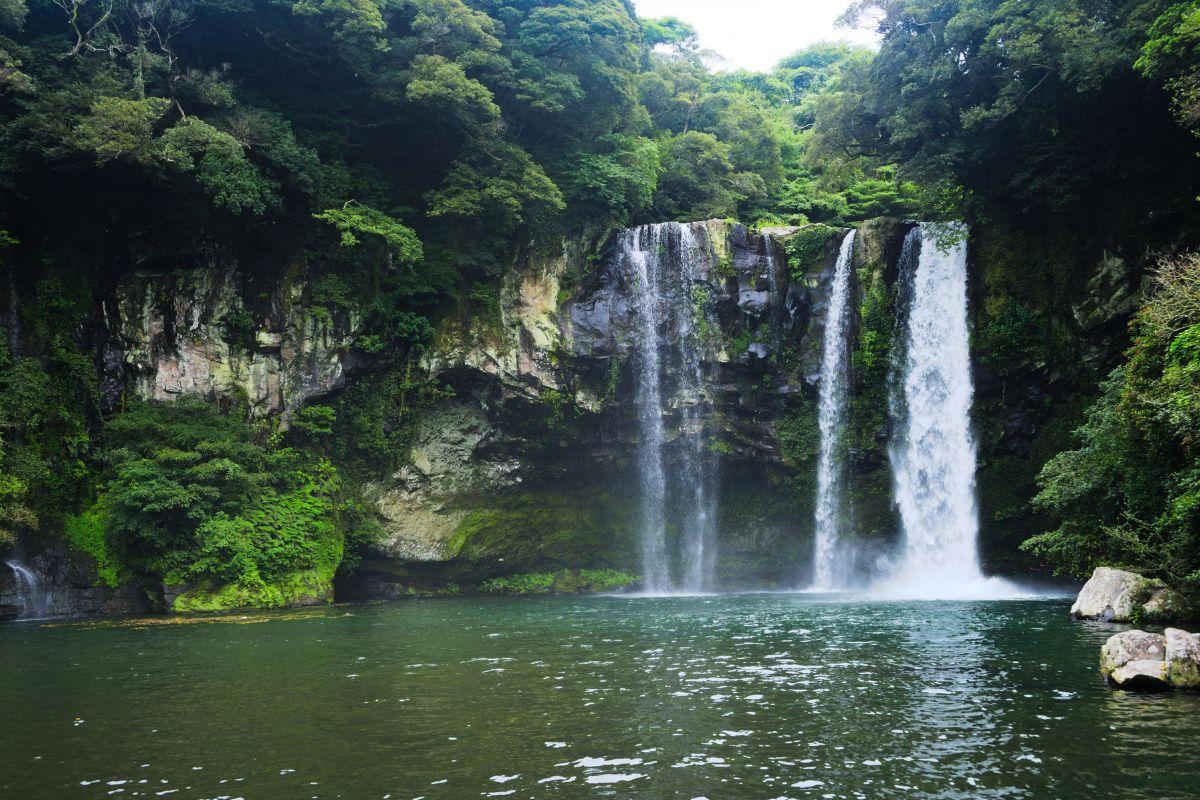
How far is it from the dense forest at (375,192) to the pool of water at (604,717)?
6241 millimetres

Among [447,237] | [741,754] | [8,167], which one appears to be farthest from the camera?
[447,237]

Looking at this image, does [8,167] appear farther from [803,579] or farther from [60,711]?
[803,579]

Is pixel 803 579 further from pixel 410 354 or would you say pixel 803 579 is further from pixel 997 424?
→ pixel 410 354

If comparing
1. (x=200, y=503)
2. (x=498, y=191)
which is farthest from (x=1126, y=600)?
(x=200, y=503)

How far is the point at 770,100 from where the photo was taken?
136ft

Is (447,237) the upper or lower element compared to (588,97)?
lower

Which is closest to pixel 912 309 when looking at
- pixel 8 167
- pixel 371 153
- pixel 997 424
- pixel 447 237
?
pixel 997 424

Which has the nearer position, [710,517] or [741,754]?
[741,754]

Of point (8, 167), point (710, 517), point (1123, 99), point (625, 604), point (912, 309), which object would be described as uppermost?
point (1123, 99)

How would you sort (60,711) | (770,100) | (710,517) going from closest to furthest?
(60,711), (710,517), (770,100)

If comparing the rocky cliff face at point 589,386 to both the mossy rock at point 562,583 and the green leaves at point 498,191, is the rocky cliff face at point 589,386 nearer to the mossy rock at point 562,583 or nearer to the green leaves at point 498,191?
the mossy rock at point 562,583

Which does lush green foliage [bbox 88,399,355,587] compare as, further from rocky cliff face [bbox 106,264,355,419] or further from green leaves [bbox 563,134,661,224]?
green leaves [bbox 563,134,661,224]

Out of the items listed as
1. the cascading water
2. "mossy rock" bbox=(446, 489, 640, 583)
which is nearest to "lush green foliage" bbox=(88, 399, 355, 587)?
"mossy rock" bbox=(446, 489, 640, 583)

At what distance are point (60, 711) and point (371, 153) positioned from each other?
18632 millimetres
